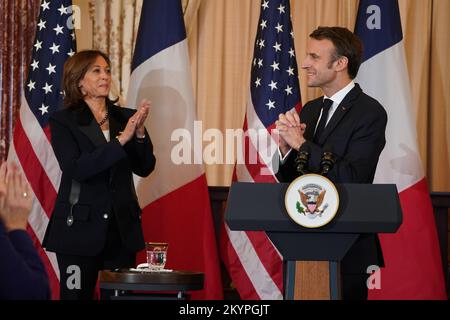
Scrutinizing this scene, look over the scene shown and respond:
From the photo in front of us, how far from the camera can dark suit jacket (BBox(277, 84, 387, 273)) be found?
3132mm

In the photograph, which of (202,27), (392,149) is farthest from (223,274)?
(202,27)

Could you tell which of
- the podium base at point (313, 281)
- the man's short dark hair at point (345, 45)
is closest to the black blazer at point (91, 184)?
the man's short dark hair at point (345, 45)

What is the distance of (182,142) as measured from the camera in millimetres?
5148

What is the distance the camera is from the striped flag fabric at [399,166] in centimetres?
504

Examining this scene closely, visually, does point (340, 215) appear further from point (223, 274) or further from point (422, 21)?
point (422, 21)

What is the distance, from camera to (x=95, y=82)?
14.0ft

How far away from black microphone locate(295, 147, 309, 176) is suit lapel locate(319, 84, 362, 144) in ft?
1.03

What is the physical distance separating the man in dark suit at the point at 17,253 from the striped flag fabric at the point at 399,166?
3.51m

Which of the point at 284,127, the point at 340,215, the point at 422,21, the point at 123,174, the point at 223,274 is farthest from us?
the point at 422,21

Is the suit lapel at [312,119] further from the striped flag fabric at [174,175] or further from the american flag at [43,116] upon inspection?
the american flag at [43,116]

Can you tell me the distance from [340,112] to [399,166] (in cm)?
197

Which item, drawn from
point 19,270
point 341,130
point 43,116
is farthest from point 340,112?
point 43,116

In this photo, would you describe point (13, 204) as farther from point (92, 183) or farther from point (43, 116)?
point (43, 116)
